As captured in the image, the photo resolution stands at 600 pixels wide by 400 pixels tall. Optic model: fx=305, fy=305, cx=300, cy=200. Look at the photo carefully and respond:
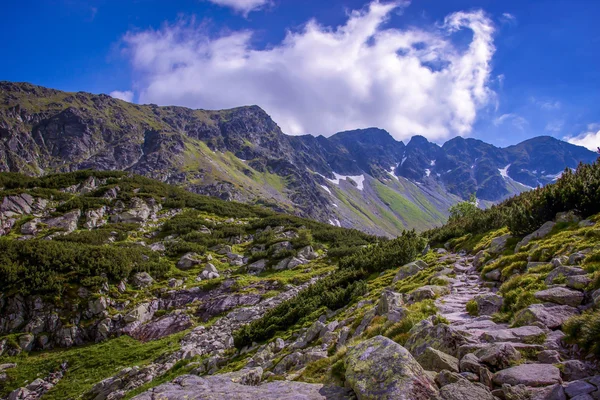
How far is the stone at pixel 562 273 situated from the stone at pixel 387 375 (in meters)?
5.76

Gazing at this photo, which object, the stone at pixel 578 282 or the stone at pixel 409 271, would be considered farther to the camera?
the stone at pixel 409 271

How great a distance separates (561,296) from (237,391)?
8.05 m

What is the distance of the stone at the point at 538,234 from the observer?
567 inches

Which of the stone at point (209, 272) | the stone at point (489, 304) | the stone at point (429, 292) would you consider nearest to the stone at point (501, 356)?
the stone at point (489, 304)

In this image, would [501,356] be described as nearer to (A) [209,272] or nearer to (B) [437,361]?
(B) [437,361]

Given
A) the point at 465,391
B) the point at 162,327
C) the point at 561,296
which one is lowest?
the point at 162,327

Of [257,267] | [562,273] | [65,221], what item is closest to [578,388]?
[562,273]

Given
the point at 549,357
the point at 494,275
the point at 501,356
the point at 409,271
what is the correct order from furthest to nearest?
the point at 409,271, the point at 494,275, the point at 501,356, the point at 549,357

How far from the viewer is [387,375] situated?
5.55 metres

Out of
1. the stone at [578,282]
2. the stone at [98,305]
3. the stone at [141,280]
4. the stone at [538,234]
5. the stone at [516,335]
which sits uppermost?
the stone at [538,234]

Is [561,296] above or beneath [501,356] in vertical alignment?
above

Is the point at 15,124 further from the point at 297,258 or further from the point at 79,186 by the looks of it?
the point at 297,258

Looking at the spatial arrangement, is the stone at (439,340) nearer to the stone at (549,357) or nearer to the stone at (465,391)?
the stone at (549,357)

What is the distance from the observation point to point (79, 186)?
62.8m
